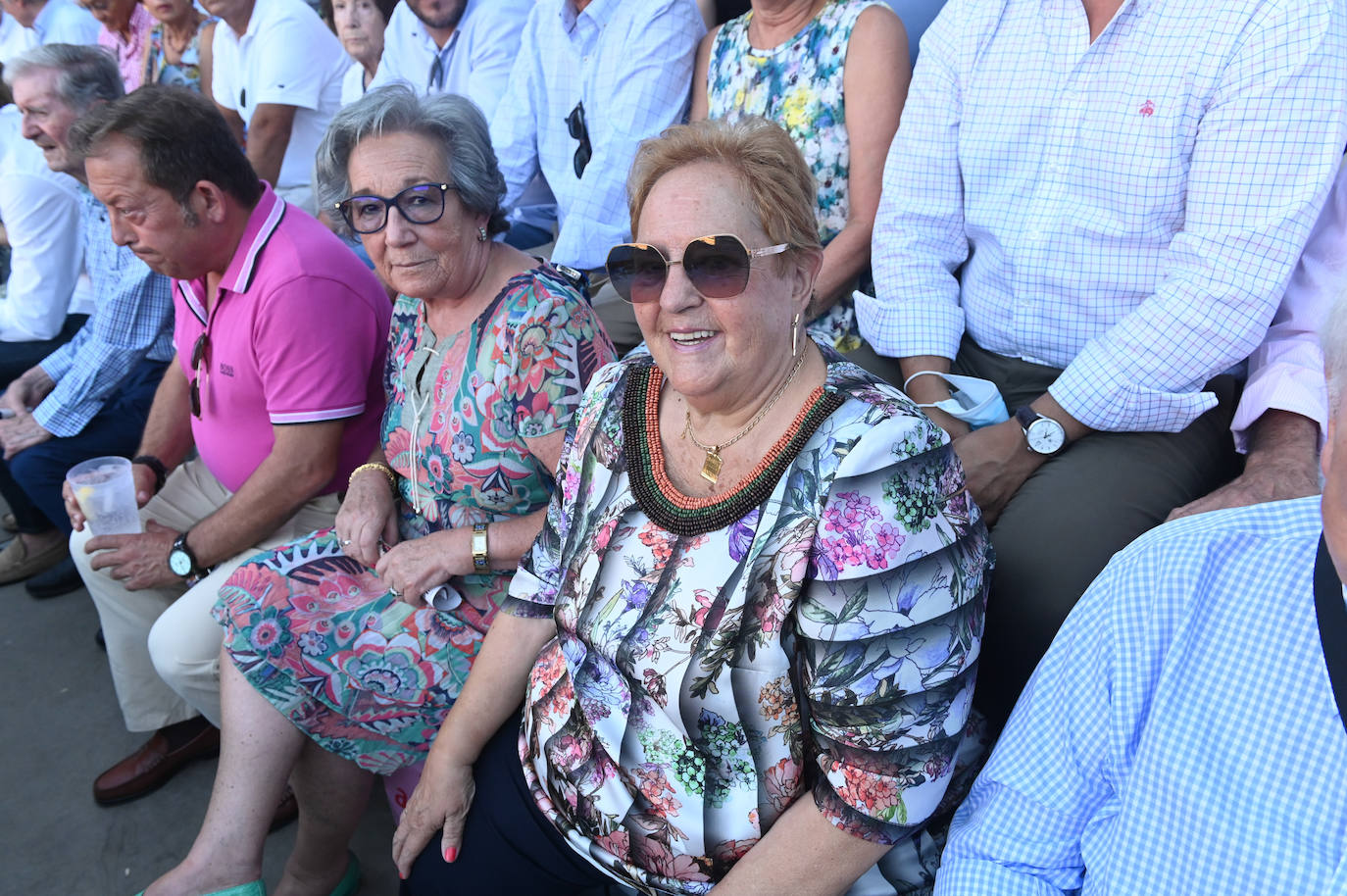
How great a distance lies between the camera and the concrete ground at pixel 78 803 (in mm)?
2510

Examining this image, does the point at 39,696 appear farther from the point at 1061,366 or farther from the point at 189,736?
the point at 1061,366

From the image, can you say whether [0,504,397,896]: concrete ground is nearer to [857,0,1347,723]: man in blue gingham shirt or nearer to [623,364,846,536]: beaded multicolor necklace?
[623,364,846,536]: beaded multicolor necklace

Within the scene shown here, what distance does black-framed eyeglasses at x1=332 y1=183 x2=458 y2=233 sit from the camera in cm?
210

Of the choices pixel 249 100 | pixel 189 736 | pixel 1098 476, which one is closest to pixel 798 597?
pixel 1098 476

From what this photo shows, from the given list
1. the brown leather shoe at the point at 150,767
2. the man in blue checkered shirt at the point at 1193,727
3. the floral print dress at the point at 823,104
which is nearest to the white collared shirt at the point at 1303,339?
the man in blue checkered shirt at the point at 1193,727

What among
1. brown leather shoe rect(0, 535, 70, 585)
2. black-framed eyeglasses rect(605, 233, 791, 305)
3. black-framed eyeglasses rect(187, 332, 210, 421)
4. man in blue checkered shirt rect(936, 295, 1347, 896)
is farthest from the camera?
brown leather shoe rect(0, 535, 70, 585)

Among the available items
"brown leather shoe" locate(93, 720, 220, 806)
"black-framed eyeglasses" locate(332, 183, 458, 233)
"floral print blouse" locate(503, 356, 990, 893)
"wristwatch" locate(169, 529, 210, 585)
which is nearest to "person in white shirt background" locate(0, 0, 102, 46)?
"wristwatch" locate(169, 529, 210, 585)

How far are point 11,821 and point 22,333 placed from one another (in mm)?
2045

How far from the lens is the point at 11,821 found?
269cm

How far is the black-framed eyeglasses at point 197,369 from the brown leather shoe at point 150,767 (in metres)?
0.97

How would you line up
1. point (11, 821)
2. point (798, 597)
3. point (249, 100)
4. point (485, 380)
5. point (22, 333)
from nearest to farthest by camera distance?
point (798, 597) < point (485, 380) < point (11, 821) < point (22, 333) < point (249, 100)

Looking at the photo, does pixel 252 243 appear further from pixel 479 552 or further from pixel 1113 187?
pixel 1113 187

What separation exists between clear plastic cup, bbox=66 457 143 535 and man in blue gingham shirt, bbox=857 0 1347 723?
2.05m

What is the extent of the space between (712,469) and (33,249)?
3.38 m
